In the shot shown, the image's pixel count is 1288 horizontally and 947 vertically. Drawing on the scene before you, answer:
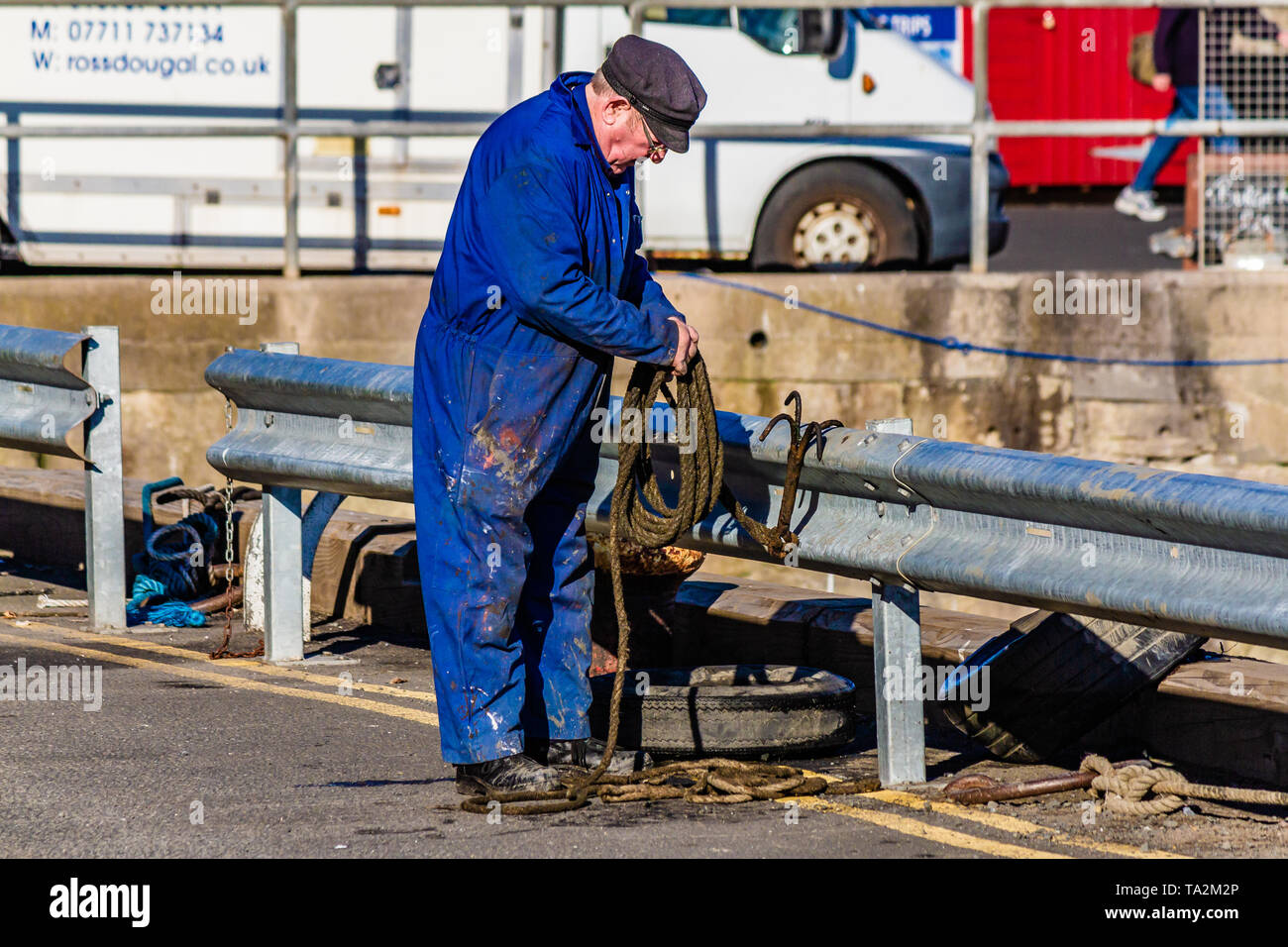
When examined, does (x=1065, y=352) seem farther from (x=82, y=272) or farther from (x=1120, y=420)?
(x=82, y=272)

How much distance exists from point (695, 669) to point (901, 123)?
278 inches

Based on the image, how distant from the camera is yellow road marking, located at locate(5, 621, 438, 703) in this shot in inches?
253

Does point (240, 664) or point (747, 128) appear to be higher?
point (747, 128)

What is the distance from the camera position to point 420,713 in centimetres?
605

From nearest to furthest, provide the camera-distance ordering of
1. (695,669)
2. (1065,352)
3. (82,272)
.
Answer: (695,669)
(1065,352)
(82,272)

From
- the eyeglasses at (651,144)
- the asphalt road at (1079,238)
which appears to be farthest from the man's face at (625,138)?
the asphalt road at (1079,238)

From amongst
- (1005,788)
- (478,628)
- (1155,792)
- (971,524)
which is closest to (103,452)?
(478,628)

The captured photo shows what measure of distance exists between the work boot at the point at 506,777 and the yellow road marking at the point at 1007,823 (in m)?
0.84

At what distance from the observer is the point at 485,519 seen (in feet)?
16.1

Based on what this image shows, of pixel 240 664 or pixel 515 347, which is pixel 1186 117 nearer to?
pixel 240 664

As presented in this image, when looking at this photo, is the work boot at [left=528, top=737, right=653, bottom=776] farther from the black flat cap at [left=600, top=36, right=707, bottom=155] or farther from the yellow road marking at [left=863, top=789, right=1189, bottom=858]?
the black flat cap at [left=600, top=36, right=707, bottom=155]

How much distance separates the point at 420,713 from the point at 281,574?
1025 mm

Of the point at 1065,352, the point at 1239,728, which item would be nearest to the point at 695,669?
the point at 1239,728

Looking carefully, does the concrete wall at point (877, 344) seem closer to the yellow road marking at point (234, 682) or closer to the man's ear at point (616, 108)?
the yellow road marking at point (234, 682)
